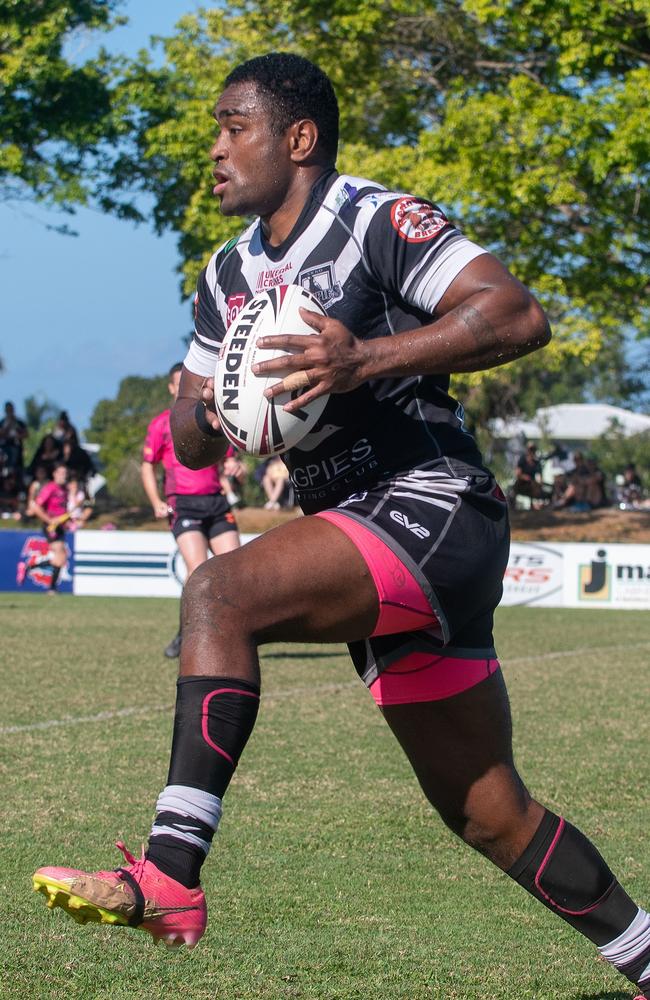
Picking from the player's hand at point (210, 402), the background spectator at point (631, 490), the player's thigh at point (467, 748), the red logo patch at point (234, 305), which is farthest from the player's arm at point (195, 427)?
the background spectator at point (631, 490)

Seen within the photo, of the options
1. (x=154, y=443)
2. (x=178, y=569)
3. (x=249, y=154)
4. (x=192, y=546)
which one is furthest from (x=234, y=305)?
(x=178, y=569)

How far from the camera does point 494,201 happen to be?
75.6ft

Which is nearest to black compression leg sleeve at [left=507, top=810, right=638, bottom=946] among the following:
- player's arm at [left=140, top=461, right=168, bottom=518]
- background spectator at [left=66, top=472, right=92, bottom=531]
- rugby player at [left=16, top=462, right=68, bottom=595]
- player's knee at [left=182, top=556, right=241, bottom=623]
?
player's knee at [left=182, top=556, right=241, bottom=623]

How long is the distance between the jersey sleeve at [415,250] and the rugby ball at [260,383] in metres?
0.20

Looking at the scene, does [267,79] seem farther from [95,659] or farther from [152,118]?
[152,118]

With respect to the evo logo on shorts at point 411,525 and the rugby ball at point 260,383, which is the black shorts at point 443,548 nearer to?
the evo logo on shorts at point 411,525

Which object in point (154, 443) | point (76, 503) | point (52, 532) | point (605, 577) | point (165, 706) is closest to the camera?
point (165, 706)

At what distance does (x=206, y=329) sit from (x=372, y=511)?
88cm

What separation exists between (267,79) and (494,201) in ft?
66.3

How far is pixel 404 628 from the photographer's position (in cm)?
322

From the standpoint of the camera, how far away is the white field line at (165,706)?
7855mm

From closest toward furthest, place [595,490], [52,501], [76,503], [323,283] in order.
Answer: [323,283], [52,501], [76,503], [595,490]

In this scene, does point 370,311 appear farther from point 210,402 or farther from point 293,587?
point 293,587

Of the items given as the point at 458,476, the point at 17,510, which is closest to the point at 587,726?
the point at 458,476
